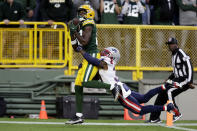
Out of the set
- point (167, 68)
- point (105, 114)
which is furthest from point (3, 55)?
point (167, 68)

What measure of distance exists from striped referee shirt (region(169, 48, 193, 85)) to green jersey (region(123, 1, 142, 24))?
274 centimetres

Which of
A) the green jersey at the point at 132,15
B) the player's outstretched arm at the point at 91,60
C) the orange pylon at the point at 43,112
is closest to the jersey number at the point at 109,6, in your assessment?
the green jersey at the point at 132,15

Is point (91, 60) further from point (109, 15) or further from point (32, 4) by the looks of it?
point (32, 4)

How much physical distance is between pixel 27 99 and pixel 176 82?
4.01m

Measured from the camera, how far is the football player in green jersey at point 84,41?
404 inches

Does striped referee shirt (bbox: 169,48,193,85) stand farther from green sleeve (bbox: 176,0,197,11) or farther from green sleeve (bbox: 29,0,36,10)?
green sleeve (bbox: 29,0,36,10)

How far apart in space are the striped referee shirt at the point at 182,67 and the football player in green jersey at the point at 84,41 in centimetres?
220

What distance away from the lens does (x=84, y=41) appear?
10242mm

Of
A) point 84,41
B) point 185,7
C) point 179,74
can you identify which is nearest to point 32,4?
point 185,7

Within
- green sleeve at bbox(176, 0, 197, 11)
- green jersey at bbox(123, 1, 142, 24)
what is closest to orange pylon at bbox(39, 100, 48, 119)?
green jersey at bbox(123, 1, 142, 24)

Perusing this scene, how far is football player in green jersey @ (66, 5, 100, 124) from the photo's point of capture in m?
10.2

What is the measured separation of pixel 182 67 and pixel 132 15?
3012 millimetres

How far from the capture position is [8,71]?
14203mm

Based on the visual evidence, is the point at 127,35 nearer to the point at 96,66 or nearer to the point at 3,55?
the point at 3,55
